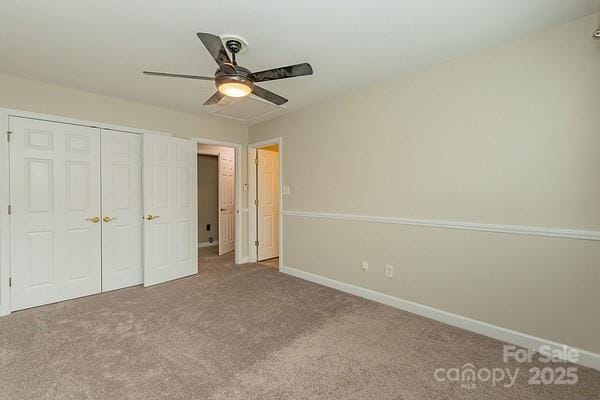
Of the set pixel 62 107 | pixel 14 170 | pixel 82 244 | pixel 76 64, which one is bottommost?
pixel 82 244

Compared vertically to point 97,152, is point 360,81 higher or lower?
higher

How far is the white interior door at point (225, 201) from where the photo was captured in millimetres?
5336

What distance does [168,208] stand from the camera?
12.4 ft

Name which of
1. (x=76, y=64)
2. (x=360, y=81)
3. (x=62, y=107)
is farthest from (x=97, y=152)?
(x=360, y=81)

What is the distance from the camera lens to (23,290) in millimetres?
2846

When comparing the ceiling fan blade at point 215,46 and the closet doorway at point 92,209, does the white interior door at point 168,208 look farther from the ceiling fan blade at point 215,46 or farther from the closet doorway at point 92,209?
the ceiling fan blade at point 215,46

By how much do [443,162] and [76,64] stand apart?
356cm

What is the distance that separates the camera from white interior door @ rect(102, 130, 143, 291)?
3352 mm

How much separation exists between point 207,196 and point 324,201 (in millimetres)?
3674

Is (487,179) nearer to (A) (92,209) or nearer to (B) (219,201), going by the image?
(A) (92,209)

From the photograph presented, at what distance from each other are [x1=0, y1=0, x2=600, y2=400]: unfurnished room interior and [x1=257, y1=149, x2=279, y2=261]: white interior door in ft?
3.58

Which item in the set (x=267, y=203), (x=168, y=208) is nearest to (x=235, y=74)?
(x=168, y=208)

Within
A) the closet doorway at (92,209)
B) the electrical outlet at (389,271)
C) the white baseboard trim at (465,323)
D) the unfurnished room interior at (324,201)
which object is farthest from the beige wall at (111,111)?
the electrical outlet at (389,271)

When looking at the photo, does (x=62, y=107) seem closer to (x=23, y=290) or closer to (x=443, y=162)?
(x=23, y=290)
